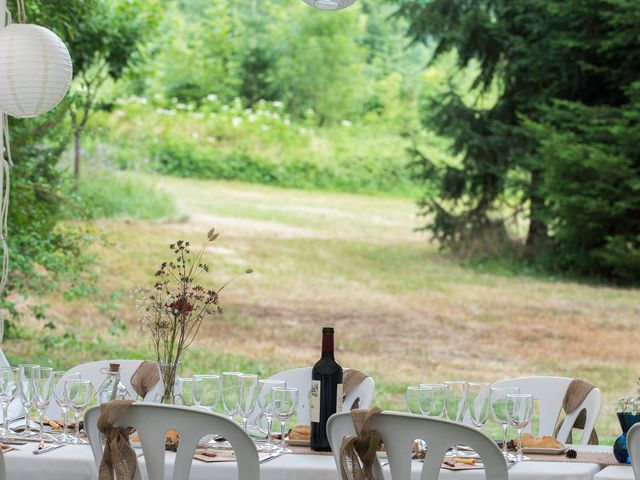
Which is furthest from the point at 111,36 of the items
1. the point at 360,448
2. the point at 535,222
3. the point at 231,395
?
the point at 535,222

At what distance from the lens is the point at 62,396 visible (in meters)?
2.62

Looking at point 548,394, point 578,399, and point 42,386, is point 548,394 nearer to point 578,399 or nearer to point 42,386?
point 578,399

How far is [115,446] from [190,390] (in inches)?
16.2

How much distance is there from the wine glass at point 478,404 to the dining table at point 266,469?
0.43ft

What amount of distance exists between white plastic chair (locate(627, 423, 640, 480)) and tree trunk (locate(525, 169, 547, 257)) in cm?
809

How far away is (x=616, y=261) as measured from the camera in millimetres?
9805

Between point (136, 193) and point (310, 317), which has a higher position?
point (136, 193)

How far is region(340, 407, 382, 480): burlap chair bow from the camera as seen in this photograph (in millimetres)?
2256

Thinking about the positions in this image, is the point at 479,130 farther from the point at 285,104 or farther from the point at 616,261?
the point at 285,104

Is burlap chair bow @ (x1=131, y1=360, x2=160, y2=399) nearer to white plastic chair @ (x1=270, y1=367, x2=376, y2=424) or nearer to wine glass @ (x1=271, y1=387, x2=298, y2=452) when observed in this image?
white plastic chair @ (x1=270, y1=367, x2=376, y2=424)

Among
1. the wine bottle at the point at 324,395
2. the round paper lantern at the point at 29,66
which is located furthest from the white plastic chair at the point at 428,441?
the round paper lantern at the point at 29,66

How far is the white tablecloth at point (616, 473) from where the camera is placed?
2.43 m

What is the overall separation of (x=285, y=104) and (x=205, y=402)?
13443mm

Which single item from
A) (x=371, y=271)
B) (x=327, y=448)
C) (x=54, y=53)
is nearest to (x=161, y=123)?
(x=371, y=271)
